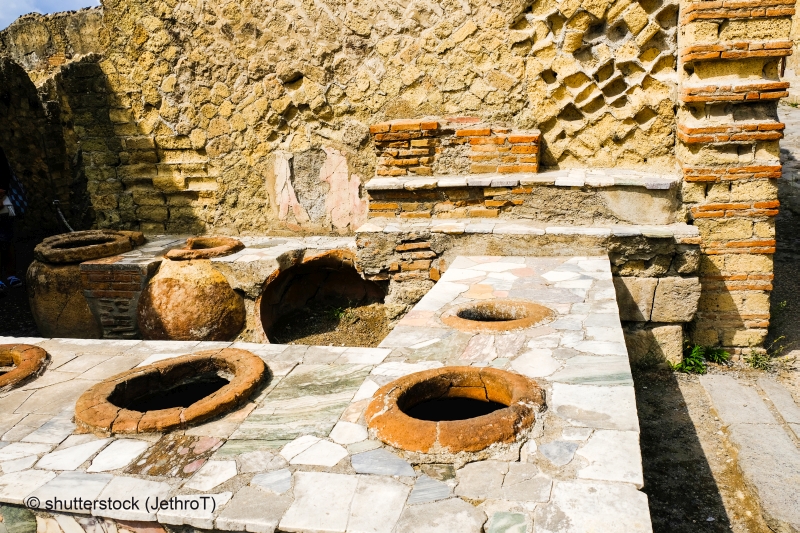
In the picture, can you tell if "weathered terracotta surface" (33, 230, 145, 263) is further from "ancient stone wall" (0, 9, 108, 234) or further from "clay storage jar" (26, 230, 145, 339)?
"ancient stone wall" (0, 9, 108, 234)

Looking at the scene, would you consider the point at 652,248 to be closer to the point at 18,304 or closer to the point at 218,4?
the point at 218,4

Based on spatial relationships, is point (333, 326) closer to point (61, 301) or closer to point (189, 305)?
point (189, 305)

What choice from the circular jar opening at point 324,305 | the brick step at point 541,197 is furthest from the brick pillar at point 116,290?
the brick step at point 541,197

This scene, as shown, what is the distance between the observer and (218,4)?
17.2 feet

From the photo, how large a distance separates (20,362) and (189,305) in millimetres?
1588

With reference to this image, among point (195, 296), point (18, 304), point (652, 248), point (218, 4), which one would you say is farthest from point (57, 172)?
point (652, 248)

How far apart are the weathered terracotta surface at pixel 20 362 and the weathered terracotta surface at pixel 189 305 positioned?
1.38 meters

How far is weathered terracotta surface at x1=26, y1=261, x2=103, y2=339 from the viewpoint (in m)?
4.90

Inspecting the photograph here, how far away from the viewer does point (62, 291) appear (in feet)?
16.1

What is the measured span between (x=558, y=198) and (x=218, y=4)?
10.9 feet

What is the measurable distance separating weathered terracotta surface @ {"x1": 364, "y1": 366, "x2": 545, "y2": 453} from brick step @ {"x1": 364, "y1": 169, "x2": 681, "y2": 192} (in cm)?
232

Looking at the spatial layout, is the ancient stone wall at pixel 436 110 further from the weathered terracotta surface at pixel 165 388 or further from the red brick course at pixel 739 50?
the weathered terracotta surface at pixel 165 388

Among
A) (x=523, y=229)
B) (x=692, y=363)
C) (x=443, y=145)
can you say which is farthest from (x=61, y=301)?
(x=692, y=363)

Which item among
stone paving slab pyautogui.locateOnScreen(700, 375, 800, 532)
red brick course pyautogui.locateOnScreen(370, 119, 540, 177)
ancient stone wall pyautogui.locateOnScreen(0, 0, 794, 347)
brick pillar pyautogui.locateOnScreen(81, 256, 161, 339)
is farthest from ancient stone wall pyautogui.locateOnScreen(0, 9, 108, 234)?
stone paving slab pyautogui.locateOnScreen(700, 375, 800, 532)
